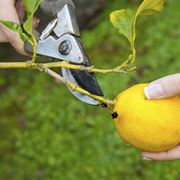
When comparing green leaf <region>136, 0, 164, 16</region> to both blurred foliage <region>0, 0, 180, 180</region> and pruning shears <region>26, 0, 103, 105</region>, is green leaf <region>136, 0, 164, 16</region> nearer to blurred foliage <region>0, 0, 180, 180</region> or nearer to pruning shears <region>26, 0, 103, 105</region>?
pruning shears <region>26, 0, 103, 105</region>

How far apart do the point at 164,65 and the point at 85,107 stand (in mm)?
467

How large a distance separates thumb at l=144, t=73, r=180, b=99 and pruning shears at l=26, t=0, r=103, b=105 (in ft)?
0.54

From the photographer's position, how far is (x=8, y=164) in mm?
2283

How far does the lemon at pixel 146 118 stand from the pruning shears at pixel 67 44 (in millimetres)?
129

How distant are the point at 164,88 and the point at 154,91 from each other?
5 centimetres

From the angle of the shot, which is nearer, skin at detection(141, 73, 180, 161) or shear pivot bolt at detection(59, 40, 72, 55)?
skin at detection(141, 73, 180, 161)

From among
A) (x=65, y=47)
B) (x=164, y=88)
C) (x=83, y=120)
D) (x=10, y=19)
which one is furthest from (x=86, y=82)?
(x=83, y=120)

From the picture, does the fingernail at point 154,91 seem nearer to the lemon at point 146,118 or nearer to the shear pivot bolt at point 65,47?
the lemon at point 146,118

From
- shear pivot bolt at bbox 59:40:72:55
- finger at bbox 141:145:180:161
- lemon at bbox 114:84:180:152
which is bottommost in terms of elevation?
finger at bbox 141:145:180:161

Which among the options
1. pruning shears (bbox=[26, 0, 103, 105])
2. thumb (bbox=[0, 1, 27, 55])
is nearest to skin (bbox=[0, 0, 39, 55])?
thumb (bbox=[0, 1, 27, 55])

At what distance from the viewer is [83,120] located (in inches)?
92.6

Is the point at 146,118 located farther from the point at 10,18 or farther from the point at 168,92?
the point at 10,18

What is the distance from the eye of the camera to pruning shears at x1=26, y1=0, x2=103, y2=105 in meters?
1.26

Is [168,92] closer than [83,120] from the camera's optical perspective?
Yes
